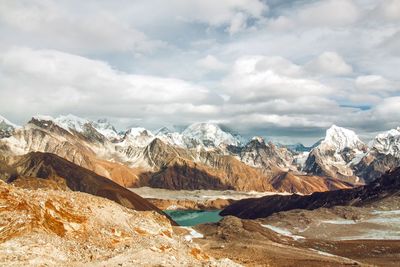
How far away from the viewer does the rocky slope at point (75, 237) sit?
29.0 meters

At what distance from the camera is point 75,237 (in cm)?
3353

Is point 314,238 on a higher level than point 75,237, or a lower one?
lower

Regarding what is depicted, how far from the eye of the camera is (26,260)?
26.8 meters

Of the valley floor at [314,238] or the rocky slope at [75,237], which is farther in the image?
the valley floor at [314,238]

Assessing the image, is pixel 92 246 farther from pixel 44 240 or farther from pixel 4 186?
pixel 4 186

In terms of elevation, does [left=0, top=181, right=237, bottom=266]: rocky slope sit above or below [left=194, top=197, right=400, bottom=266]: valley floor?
above

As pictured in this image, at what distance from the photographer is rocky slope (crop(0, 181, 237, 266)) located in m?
29.0

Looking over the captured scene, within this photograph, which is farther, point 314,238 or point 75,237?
point 314,238

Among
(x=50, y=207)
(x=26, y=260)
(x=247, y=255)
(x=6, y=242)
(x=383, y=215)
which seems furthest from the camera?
(x=383, y=215)

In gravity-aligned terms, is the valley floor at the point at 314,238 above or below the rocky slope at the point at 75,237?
below

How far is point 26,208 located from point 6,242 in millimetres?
4087

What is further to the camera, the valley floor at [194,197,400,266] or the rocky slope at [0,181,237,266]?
the valley floor at [194,197,400,266]

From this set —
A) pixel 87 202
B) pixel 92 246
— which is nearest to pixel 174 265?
pixel 92 246

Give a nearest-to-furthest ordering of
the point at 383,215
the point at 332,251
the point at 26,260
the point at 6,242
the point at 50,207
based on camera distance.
Answer: 1. the point at 26,260
2. the point at 6,242
3. the point at 50,207
4. the point at 332,251
5. the point at 383,215
